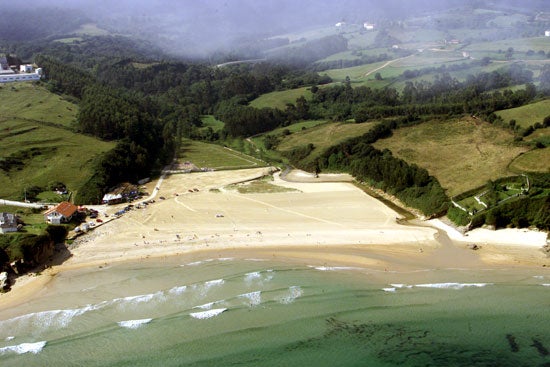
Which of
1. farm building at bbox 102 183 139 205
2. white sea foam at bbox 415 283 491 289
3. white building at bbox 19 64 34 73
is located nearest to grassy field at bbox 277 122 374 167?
farm building at bbox 102 183 139 205

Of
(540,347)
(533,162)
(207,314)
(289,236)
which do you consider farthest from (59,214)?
(533,162)

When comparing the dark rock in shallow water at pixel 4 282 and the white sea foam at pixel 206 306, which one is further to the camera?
the dark rock in shallow water at pixel 4 282

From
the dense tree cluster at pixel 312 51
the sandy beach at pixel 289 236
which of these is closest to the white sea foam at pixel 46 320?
the sandy beach at pixel 289 236

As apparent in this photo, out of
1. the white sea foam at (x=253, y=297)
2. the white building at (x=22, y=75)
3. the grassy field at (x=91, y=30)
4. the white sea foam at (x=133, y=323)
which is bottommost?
the white sea foam at (x=253, y=297)

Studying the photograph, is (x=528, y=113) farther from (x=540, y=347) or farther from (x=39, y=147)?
(x=39, y=147)

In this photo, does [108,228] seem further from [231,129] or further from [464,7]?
[464,7]

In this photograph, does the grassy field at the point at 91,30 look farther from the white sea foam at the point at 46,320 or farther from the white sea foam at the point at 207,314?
the white sea foam at the point at 207,314

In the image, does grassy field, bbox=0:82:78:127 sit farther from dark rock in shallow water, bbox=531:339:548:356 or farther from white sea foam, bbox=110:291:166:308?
dark rock in shallow water, bbox=531:339:548:356
